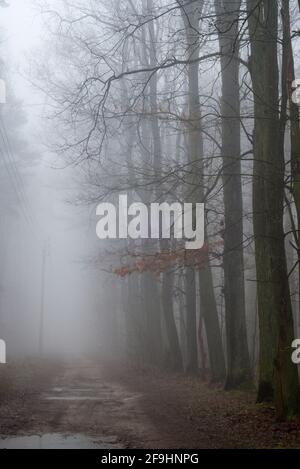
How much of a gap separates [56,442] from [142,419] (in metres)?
2.83

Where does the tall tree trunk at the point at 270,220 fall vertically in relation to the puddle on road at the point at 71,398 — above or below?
above

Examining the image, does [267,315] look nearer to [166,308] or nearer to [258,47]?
[258,47]

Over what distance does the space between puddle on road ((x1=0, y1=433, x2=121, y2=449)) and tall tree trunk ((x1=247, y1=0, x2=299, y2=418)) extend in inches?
119

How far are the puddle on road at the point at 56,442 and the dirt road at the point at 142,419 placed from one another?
0.01m

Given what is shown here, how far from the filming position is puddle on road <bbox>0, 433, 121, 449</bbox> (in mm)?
8602

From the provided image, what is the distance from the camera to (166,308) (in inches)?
979

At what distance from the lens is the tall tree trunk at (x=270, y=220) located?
10172 millimetres

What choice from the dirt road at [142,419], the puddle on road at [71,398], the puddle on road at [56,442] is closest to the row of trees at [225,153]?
the dirt road at [142,419]

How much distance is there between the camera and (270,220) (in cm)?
1081

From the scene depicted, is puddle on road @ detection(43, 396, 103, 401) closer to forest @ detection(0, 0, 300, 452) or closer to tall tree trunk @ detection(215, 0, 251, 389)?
forest @ detection(0, 0, 300, 452)

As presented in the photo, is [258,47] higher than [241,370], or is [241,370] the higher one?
[258,47]

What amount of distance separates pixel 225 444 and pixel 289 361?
2.02 m

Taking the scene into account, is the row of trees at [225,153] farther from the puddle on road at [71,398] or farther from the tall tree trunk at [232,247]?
the puddle on road at [71,398]

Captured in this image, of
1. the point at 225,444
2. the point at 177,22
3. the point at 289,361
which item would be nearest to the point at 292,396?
the point at 289,361
